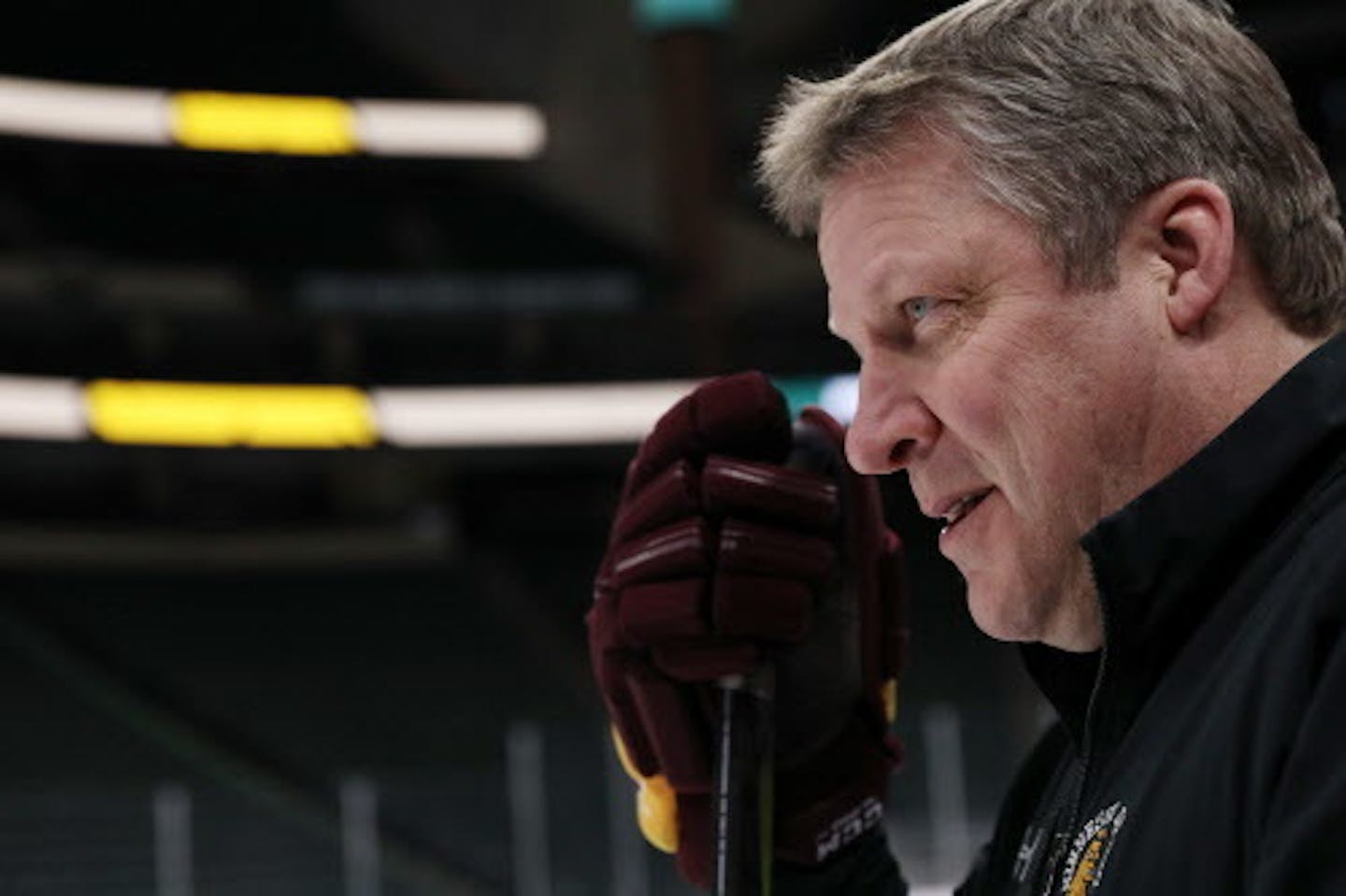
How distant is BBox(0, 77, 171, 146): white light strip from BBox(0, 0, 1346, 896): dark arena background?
2cm

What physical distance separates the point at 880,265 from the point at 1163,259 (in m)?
0.15

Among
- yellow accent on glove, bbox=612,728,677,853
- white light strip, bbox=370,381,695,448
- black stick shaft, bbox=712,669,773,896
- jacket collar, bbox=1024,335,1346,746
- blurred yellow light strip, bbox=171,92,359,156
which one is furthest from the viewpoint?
white light strip, bbox=370,381,695,448

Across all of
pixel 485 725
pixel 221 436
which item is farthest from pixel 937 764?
pixel 221 436

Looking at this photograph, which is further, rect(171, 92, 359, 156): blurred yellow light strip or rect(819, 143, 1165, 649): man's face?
rect(171, 92, 359, 156): blurred yellow light strip

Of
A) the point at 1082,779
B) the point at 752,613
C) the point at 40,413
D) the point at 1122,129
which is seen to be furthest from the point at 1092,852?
the point at 40,413

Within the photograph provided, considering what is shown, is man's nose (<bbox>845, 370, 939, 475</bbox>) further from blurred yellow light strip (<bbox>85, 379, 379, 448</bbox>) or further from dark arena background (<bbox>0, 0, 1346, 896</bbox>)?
blurred yellow light strip (<bbox>85, 379, 379, 448</bbox>)

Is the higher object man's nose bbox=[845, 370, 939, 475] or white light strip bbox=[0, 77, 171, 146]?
white light strip bbox=[0, 77, 171, 146]

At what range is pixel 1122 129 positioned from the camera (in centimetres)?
99

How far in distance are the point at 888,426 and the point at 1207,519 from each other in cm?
20

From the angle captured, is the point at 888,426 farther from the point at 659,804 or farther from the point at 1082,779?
the point at 659,804

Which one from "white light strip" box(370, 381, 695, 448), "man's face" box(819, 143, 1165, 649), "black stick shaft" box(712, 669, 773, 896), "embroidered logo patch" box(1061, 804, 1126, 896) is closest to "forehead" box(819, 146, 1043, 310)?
"man's face" box(819, 143, 1165, 649)

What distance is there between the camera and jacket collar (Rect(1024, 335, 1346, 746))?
910 mm

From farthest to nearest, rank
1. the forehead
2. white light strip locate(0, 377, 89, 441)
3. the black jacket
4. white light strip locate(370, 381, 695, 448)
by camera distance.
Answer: white light strip locate(370, 381, 695, 448)
white light strip locate(0, 377, 89, 441)
the forehead
the black jacket

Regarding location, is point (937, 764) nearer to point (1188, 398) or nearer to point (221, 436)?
point (221, 436)
